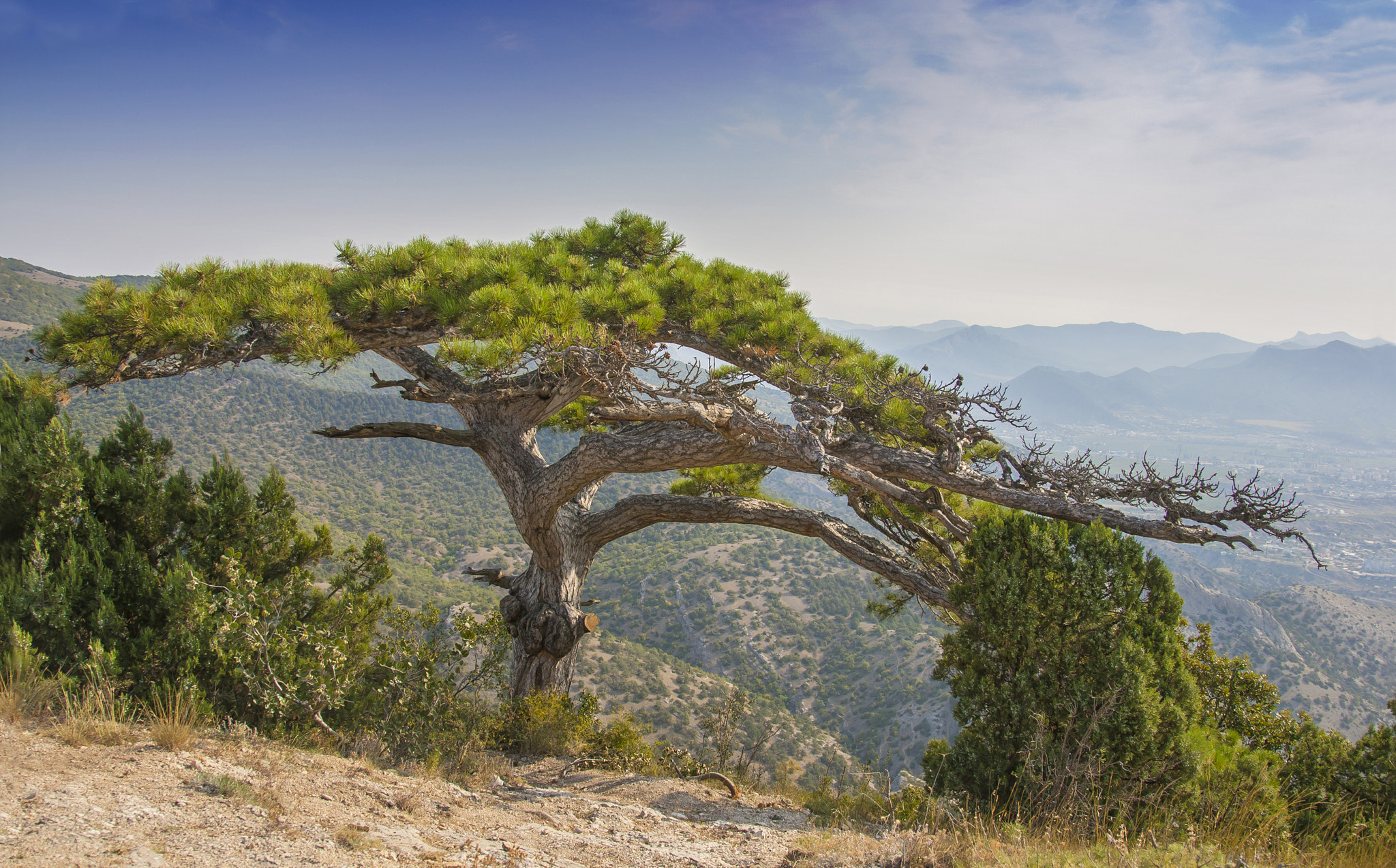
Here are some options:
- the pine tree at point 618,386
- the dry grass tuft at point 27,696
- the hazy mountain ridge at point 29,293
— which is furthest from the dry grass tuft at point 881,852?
the hazy mountain ridge at point 29,293

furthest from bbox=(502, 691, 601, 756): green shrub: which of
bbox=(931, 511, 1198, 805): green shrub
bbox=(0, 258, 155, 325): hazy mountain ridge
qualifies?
bbox=(0, 258, 155, 325): hazy mountain ridge

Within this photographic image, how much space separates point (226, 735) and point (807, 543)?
5069 centimetres

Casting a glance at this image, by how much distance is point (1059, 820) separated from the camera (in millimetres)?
3109

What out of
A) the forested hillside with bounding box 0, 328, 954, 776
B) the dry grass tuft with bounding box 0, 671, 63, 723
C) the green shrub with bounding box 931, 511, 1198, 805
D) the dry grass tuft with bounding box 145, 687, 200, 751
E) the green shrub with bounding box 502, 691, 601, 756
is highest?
the green shrub with bounding box 931, 511, 1198, 805

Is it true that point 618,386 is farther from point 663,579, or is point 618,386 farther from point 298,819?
point 663,579

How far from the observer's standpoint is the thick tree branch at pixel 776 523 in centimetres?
511

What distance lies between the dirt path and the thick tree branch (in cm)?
209

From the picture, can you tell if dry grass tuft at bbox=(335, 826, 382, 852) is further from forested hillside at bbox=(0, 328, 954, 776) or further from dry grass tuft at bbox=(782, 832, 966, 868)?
forested hillside at bbox=(0, 328, 954, 776)

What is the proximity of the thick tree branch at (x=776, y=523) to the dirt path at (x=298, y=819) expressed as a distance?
82.2 inches

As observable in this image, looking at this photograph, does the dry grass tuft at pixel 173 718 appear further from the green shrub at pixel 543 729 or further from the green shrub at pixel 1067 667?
the green shrub at pixel 1067 667

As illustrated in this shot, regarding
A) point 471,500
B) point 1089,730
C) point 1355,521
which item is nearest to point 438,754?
point 1089,730

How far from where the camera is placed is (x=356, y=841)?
2.42 m

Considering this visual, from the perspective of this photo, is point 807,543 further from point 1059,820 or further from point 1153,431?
point 1153,431

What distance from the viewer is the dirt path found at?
213 cm
